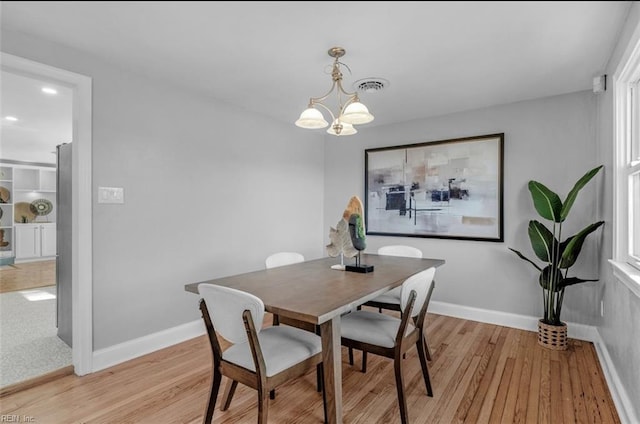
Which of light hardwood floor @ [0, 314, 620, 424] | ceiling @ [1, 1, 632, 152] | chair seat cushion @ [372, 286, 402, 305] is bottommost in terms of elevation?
Result: light hardwood floor @ [0, 314, 620, 424]

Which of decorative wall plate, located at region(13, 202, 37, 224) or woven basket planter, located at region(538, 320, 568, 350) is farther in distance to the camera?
decorative wall plate, located at region(13, 202, 37, 224)

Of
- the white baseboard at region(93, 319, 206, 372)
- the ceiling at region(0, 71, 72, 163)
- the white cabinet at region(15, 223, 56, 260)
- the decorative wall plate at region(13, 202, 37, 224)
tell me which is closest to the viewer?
the white baseboard at region(93, 319, 206, 372)

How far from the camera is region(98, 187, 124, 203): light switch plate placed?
2309 millimetres

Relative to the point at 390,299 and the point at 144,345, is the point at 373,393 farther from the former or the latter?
the point at 144,345

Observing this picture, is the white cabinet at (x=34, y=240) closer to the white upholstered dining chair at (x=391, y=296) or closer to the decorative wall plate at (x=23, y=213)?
the decorative wall plate at (x=23, y=213)

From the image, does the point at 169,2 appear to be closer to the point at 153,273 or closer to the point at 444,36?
the point at 444,36

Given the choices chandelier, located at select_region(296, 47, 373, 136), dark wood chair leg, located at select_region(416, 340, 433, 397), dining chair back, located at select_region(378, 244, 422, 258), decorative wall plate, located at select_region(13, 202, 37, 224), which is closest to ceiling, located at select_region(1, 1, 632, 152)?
chandelier, located at select_region(296, 47, 373, 136)

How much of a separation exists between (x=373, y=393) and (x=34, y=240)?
855cm

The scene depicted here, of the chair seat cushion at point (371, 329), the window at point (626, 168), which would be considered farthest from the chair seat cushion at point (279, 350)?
the window at point (626, 168)

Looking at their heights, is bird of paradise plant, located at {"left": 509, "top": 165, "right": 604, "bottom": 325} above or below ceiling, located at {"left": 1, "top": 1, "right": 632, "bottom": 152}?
below

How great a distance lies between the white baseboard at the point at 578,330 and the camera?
5.70ft

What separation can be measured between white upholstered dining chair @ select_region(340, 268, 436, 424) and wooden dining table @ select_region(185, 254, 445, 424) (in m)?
0.16

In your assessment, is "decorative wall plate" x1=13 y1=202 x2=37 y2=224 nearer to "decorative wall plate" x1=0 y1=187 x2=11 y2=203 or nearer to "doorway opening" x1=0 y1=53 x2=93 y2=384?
"decorative wall plate" x1=0 y1=187 x2=11 y2=203

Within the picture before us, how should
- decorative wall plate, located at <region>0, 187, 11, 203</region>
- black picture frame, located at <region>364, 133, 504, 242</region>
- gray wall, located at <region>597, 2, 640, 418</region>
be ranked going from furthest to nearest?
1. decorative wall plate, located at <region>0, 187, 11, 203</region>
2. black picture frame, located at <region>364, 133, 504, 242</region>
3. gray wall, located at <region>597, 2, 640, 418</region>
